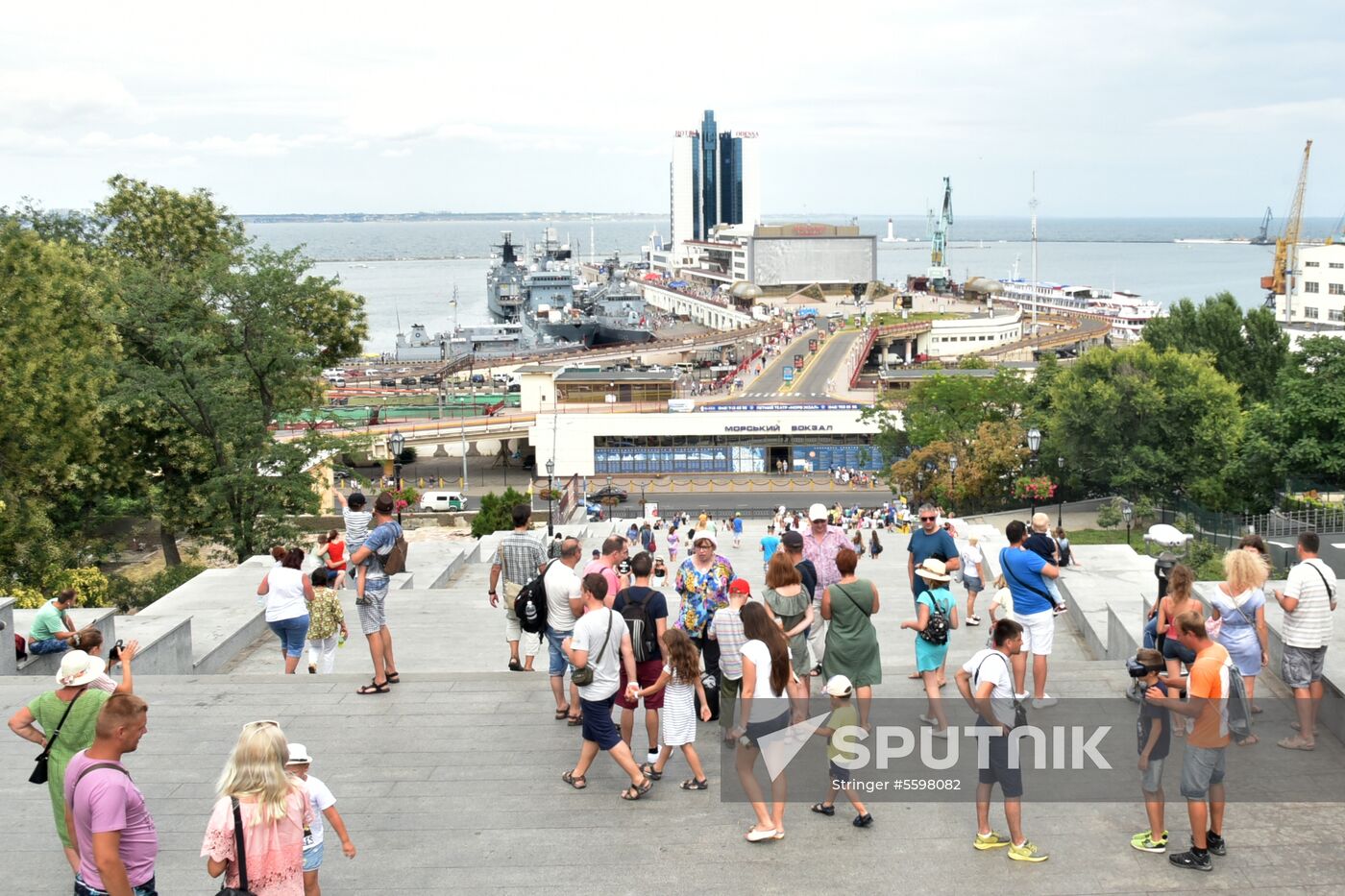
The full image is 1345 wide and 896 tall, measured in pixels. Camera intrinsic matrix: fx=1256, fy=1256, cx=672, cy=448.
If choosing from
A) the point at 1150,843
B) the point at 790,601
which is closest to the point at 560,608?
the point at 790,601

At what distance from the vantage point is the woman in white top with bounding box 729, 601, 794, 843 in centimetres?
694

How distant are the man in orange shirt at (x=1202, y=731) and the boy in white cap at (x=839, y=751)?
1624 millimetres

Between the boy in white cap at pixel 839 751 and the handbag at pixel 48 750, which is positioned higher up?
the handbag at pixel 48 750

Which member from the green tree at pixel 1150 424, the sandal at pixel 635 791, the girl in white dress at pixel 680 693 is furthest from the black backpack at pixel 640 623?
the green tree at pixel 1150 424

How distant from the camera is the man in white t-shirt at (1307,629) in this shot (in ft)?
25.8

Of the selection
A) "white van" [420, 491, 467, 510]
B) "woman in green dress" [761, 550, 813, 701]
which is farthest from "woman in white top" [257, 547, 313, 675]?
"white van" [420, 491, 467, 510]

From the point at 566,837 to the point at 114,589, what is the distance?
507 inches

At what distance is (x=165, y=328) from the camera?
24078mm

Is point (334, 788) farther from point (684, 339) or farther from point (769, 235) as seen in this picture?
point (769, 235)

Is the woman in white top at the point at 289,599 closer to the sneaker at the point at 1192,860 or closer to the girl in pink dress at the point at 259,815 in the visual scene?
the girl in pink dress at the point at 259,815

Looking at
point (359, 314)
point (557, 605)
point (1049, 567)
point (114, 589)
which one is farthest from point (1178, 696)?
point (359, 314)

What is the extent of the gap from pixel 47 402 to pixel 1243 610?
18103mm

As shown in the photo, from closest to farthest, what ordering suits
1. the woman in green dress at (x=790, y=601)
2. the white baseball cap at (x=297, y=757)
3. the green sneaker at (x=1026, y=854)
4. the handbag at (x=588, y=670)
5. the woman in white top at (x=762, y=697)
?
the white baseball cap at (x=297, y=757) → the green sneaker at (x=1026, y=854) → the woman in white top at (x=762, y=697) → the handbag at (x=588, y=670) → the woman in green dress at (x=790, y=601)

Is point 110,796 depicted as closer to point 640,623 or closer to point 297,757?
point 297,757
